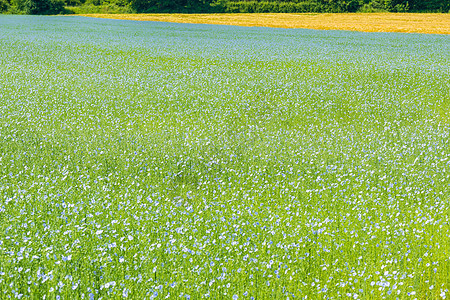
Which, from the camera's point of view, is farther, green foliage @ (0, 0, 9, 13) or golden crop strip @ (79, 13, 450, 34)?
green foliage @ (0, 0, 9, 13)

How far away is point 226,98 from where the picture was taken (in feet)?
50.8

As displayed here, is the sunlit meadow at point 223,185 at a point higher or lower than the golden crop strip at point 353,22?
lower

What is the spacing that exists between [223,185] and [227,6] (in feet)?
273

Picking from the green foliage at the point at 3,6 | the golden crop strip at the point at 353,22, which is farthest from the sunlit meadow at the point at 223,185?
the green foliage at the point at 3,6

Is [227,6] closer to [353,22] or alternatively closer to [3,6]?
[353,22]

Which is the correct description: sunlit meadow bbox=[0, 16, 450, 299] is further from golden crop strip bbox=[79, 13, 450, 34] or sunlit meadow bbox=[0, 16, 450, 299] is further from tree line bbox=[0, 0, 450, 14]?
→ tree line bbox=[0, 0, 450, 14]

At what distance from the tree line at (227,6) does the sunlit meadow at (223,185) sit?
66.7 meters

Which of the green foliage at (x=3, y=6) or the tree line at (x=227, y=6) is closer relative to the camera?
the tree line at (x=227, y=6)

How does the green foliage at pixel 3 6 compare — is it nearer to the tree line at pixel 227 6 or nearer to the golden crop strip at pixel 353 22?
the tree line at pixel 227 6

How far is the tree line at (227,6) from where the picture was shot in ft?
270

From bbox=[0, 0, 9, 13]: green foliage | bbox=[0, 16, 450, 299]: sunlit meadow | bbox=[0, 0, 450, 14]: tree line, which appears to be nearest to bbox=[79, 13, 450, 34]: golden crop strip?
bbox=[0, 0, 450, 14]: tree line

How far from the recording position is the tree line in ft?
270

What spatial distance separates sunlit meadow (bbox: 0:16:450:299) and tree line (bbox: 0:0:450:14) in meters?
66.7

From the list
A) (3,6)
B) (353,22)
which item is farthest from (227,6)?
(3,6)
